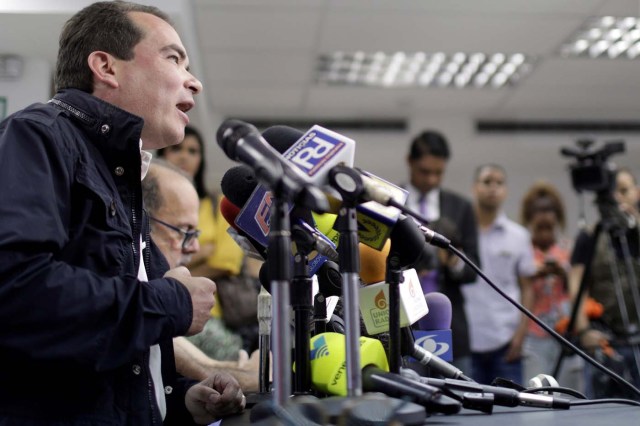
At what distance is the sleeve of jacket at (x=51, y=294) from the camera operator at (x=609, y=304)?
2203 millimetres

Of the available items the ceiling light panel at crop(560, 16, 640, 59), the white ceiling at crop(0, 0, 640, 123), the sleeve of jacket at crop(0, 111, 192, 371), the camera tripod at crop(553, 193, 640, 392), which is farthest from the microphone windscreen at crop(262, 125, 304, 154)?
the ceiling light panel at crop(560, 16, 640, 59)

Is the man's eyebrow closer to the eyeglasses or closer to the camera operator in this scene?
the eyeglasses

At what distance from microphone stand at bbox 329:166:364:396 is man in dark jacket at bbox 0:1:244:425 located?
0.27m

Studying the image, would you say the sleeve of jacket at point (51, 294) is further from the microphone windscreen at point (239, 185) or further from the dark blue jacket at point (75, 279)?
the microphone windscreen at point (239, 185)

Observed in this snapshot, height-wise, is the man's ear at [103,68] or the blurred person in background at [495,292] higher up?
the man's ear at [103,68]

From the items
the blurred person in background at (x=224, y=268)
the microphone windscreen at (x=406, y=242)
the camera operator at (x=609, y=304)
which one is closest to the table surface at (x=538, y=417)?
the microphone windscreen at (x=406, y=242)

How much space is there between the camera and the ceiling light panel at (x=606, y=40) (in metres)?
4.42

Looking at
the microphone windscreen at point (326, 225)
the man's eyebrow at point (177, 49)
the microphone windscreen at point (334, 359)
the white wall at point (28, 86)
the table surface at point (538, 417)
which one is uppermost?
the white wall at point (28, 86)

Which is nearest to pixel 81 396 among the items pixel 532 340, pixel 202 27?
pixel 532 340

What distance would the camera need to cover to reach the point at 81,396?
108cm

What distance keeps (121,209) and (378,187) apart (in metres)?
0.45

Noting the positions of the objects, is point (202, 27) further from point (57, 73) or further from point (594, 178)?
point (57, 73)

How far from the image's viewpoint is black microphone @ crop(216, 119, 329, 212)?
903mm

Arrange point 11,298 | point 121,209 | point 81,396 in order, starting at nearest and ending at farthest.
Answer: point 11,298
point 81,396
point 121,209
